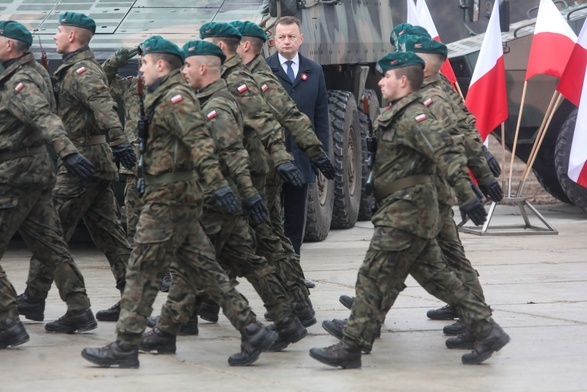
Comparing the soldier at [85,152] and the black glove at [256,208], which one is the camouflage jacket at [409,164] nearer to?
the black glove at [256,208]

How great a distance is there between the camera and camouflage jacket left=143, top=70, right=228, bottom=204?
7.04 metres

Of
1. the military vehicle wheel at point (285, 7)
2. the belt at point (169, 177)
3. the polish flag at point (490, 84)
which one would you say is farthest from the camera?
the polish flag at point (490, 84)

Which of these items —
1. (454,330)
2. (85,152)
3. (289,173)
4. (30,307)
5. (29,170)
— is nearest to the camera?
(29,170)

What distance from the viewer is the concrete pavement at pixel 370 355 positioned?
22.5 feet

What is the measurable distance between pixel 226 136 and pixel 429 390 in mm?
1675

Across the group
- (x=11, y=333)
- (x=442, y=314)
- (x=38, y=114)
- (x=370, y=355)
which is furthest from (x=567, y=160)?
(x=11, y=333)

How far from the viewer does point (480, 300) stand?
292 inches

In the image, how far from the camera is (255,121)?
812 centimetres

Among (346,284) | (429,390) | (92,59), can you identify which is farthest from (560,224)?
(429,390)

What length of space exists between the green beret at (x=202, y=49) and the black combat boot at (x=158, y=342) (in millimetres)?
1425

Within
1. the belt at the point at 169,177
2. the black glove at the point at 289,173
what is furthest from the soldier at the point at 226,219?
the black glove at the point at 289,173

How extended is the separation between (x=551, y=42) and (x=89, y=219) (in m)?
6.00

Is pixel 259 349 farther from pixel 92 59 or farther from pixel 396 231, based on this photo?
pixel 92 59

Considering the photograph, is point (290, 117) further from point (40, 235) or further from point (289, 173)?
point (40, 235)
